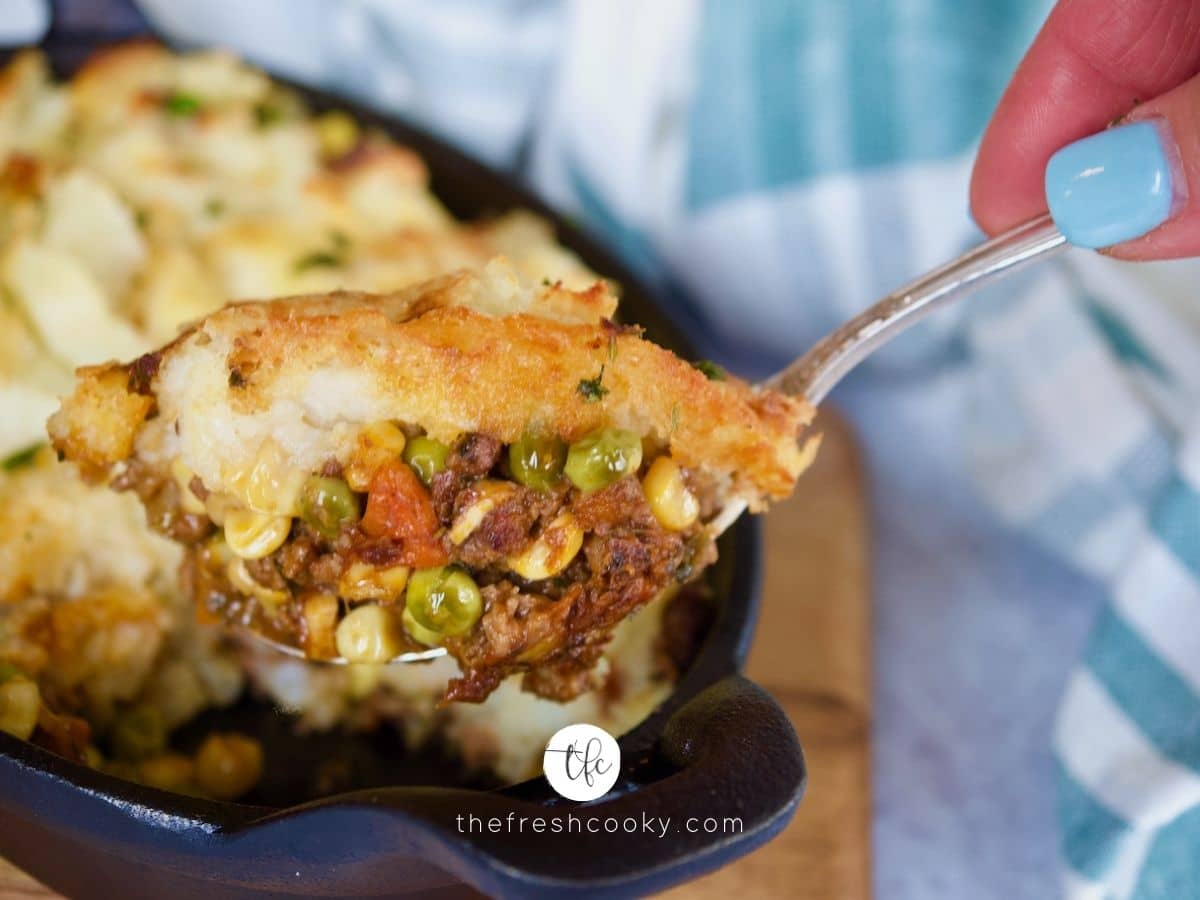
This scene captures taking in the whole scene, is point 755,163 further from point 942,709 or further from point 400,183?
point 942,709

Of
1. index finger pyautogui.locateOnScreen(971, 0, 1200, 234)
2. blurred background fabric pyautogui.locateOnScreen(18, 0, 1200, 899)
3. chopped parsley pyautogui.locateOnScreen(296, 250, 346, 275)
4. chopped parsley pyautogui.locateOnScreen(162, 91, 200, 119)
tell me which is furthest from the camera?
chopped parsley pyautogui.locateOnScreen(162, 91, 200, 119)

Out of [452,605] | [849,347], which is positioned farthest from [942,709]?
[452,605]

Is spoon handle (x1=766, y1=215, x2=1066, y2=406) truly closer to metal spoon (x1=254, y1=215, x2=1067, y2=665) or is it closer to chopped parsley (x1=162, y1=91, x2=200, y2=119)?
metal spoon (x1=254, y1=215, x2=1067, y2=665)

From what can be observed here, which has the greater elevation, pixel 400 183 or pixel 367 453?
pixel 367 453

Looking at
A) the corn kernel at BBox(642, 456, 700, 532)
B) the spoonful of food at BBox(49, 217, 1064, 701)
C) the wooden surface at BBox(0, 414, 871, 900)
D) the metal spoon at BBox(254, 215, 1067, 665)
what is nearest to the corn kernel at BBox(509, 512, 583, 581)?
the spoonful of food at BBox(49, 217, 1064, 701)

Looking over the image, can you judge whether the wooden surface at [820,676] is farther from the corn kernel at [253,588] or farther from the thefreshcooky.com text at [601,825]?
the thefreshcooky.com text at [601,825]

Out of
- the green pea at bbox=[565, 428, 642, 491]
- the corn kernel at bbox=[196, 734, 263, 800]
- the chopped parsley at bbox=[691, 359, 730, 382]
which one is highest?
the chopped parsley at bbox=[691, 359, 730, 382]

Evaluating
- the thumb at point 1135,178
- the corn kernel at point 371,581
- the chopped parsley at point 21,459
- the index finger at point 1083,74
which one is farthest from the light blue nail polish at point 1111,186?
the chopped parsley at point 21,459
